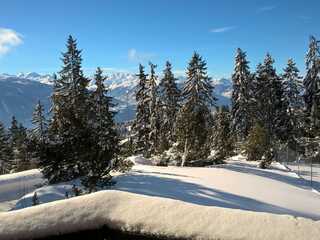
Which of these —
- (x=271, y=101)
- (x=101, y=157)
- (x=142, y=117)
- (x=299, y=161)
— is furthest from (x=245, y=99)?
(x=101, y=157)

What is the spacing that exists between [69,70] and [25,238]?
42.5 metres

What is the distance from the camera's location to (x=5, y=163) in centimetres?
6197

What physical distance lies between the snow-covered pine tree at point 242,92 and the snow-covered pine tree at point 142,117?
36.7 feet

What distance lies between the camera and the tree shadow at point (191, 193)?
Result: 56.4 ft

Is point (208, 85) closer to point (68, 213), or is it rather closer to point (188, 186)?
point (188, 186)

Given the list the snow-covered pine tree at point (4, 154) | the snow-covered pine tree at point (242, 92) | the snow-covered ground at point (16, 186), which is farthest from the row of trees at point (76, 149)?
the snow-covered pine tree at point (4, 154)

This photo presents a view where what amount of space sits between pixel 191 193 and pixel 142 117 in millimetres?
35906

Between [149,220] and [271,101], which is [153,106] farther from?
[149,220]

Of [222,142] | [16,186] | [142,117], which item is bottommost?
[16,186]

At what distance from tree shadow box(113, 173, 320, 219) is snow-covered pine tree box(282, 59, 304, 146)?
35.9 metres

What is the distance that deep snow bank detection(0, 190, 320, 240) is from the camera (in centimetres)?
496

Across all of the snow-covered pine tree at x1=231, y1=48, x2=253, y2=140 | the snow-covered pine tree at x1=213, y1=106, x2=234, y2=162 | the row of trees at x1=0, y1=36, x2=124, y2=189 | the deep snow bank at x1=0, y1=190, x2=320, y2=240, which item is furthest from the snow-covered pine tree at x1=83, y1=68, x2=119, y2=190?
the snow-covered pine tree at x1=231, y1=48, x2=253, y2=140

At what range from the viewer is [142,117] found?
53812 mm

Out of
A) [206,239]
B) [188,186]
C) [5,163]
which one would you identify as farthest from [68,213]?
[5,163]
